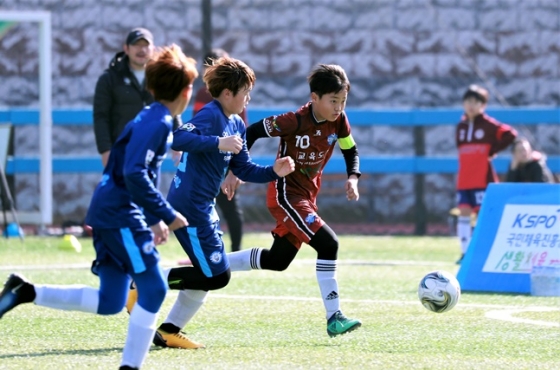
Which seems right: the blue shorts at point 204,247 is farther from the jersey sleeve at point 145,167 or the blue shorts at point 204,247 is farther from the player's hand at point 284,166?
the jersey sleeve at point 145,167

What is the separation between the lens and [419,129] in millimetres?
17469

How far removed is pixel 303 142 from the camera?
7.45 metres

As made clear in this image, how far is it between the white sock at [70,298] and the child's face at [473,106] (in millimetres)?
8560

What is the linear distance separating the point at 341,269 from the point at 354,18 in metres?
7.50

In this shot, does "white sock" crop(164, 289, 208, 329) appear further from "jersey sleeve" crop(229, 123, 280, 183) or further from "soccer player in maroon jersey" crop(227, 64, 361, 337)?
"soccer player in maroon jersey" crop(227, 64, 361, 337)

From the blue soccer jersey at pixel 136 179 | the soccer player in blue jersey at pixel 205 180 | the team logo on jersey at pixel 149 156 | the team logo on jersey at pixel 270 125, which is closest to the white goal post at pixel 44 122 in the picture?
the team logo on jersey at pixel 270 125

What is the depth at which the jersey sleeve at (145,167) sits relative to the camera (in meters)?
5.26

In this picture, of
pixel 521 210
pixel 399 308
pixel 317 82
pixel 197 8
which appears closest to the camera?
pixel 317 82

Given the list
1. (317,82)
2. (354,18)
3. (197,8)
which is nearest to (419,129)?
(354,18)

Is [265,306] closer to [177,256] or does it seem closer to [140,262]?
[140,262]

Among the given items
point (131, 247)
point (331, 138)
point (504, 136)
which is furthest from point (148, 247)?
point (504, 136)

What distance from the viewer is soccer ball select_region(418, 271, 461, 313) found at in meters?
7.50

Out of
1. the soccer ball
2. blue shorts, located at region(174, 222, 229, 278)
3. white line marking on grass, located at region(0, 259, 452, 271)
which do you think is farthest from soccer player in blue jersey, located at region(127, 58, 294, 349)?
white line marking on grass, located at region(0, 259, 452, 271)

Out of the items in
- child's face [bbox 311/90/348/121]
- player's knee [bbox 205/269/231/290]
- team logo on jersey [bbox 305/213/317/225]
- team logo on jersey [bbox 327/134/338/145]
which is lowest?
player's knee [bbox 205/269/231/290]
